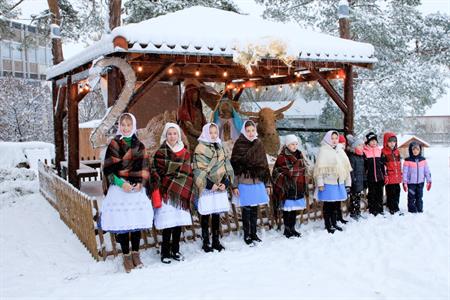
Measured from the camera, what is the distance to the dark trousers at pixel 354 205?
7.54 m

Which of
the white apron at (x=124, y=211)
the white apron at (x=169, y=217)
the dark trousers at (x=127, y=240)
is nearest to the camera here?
the white apron at (x=124, y=211)

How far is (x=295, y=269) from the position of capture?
5.06 metres

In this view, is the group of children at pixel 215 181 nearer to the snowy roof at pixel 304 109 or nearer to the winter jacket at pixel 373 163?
the winter jacket at pixel 373 163

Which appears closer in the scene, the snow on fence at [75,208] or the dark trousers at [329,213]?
the snow on fence at [75,208]

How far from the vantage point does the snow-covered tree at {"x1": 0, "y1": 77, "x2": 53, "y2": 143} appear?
18.1 metres

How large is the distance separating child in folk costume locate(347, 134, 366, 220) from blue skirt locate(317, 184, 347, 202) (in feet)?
2.45

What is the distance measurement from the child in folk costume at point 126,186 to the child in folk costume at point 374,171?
4267 mm

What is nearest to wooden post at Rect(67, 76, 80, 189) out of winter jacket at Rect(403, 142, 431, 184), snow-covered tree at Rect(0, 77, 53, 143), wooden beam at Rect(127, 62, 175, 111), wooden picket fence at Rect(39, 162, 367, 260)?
wooden picket fence at Rect(39, 162, 367, 260)

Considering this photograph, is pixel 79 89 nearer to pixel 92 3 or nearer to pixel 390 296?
pixel 390 296

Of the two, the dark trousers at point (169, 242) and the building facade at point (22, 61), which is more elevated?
the building facade at point (22, 61)

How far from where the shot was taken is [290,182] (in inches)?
252

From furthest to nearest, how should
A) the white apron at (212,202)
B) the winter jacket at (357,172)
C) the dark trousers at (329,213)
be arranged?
the winter jacket at (357,172) < the dark trousers at (329,213) < the white apron at (212,202)

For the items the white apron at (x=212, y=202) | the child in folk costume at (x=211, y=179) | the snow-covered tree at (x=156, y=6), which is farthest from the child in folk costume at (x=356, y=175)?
the snow-covered tree at (x=156, y=6)

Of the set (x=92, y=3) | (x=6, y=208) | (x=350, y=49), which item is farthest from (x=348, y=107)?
(x=92, y=3)
